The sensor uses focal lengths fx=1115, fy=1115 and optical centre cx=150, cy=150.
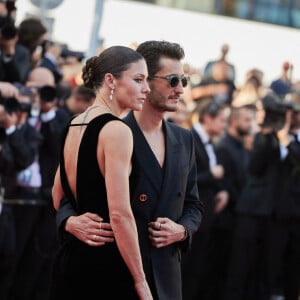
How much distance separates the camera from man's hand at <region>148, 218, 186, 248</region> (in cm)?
592

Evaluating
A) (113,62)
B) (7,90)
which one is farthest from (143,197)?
(7,90)

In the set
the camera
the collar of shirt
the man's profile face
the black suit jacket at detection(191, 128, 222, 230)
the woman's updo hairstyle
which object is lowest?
the black suit jacket at detection(191, 128, 222, 230)

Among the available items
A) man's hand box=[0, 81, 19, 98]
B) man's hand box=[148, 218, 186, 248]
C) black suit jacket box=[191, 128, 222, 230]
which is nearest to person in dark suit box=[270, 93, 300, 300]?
black suit jacket box=[191, 128, 222, 230]

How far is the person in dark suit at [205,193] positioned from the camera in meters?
11.0

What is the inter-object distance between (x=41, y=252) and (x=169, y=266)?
4429 mm

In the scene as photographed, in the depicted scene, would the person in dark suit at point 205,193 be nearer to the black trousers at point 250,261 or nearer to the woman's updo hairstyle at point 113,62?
the black trousers at point 250,261

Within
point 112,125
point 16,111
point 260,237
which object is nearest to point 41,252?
point 16,111

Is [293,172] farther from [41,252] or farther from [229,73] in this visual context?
[229,73]

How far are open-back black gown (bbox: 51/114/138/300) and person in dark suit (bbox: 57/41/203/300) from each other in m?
0.16

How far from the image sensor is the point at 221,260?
12094mm

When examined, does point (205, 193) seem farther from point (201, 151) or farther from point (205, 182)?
point (201, 151)

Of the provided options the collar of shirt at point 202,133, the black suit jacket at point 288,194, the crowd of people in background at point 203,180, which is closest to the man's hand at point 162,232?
the crowd of people in background at point 203,180

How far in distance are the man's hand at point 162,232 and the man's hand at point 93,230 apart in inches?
18.4

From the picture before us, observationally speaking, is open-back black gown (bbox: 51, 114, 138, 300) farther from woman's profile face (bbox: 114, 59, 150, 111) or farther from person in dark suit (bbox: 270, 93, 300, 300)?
person in dark suit (bbox: 270, 93, 300, 300)
